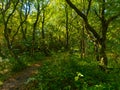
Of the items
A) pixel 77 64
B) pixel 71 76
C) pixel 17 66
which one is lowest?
pixel 17 66

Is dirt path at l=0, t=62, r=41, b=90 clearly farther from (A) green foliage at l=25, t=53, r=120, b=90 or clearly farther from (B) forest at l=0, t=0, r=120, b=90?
(A) green foliage at l=25, t=53, r=120, b=90

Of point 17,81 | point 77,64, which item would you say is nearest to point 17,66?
point 17,81

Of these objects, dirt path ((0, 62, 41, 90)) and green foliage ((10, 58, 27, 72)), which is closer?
dirt path ((0, 62, 41, 90))

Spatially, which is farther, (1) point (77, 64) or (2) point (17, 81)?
(2) point (17, 81)

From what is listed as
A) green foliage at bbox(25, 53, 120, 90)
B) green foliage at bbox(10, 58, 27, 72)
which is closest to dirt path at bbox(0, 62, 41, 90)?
green foliage at bbox(10, 58, 27, 72)

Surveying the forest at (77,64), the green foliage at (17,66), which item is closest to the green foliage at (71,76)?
the forest at (77,64)

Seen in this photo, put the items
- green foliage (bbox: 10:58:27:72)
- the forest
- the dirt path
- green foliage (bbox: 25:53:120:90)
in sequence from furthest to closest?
green foliage (bbox: 10:58:27:72), the dirt path, the forest, green foliage (bbox: 25:53:120:90)

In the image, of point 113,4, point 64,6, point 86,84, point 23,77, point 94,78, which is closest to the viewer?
point 86,84

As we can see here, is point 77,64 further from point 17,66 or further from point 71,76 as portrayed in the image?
point 17,66

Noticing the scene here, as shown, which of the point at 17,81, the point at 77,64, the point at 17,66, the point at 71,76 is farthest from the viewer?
the point at 17,66

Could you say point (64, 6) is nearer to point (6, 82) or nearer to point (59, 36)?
point (59, 36)

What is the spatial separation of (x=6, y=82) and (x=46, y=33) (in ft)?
71.6

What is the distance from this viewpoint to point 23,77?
15.5m

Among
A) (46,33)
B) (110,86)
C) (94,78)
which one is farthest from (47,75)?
(46,33)
